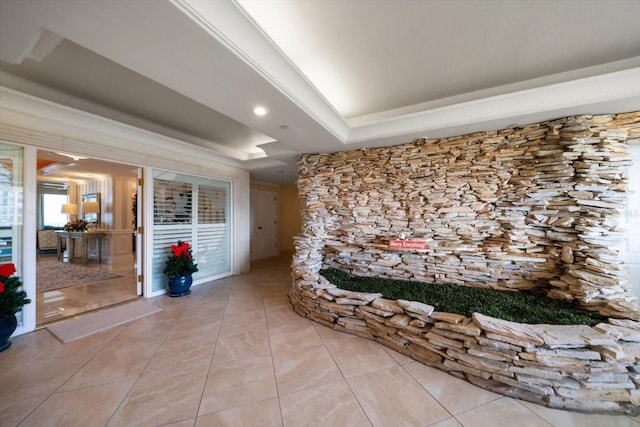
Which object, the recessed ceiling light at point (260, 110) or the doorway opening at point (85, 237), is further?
the doorway opening at point (85, 237)

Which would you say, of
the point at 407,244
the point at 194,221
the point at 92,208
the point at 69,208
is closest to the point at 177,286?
the point at 194,221

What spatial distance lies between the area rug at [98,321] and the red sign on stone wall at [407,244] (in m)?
3.17

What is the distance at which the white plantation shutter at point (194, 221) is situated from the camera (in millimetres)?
3391

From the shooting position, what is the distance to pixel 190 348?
2.03m

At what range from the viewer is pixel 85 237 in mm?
5180

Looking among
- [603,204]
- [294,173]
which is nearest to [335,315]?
[603,204]

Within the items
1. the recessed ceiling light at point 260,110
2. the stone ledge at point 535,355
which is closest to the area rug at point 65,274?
the recessed ceiling light at point 260,110

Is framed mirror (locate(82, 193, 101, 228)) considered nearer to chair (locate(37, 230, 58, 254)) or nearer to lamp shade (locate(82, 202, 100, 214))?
lamp shade (locate(82, 202, 100, 214))

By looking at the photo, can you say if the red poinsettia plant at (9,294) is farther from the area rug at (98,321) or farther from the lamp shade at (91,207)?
the lamp shade at (91,207)

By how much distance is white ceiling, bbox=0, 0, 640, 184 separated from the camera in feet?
3.90

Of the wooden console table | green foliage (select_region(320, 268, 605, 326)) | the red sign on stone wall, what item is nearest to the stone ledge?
green foliage (select_region(320, 268, 605, 326))

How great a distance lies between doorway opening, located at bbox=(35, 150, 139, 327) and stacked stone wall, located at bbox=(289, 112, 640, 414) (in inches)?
122

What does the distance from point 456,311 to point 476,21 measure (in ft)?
7.51

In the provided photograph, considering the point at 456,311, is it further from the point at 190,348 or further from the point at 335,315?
the point at 190,348
